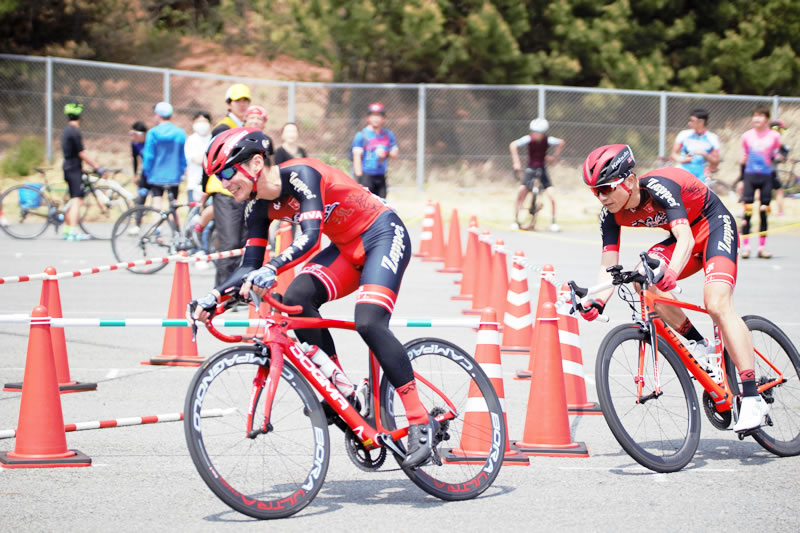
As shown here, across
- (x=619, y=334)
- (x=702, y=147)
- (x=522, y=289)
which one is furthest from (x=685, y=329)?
(x=702, y=147)

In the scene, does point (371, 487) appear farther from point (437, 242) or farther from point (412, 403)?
point (437, 242)

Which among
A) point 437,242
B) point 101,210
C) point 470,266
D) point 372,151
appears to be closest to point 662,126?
point 372,151

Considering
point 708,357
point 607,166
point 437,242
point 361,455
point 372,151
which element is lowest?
point 361,455

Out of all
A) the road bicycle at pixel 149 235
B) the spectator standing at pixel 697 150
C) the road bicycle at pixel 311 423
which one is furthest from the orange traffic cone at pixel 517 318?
the spectator standing at pixel 697 150

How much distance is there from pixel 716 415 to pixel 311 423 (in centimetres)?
281

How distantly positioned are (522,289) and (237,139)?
15.0ft

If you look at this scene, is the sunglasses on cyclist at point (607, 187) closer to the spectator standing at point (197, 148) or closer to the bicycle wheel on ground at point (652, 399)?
the bicycle wheel on ground at point (652, 399)

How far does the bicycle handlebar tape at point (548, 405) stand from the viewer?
264 inches

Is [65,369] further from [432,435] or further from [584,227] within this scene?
[584,227]

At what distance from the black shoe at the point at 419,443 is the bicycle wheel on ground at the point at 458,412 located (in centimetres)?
8

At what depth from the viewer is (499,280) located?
11.0m

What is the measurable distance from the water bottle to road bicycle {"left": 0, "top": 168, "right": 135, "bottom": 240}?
14817 millimetres

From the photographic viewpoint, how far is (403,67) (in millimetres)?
Result: 31047

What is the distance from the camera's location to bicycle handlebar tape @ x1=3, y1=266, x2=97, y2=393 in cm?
810
